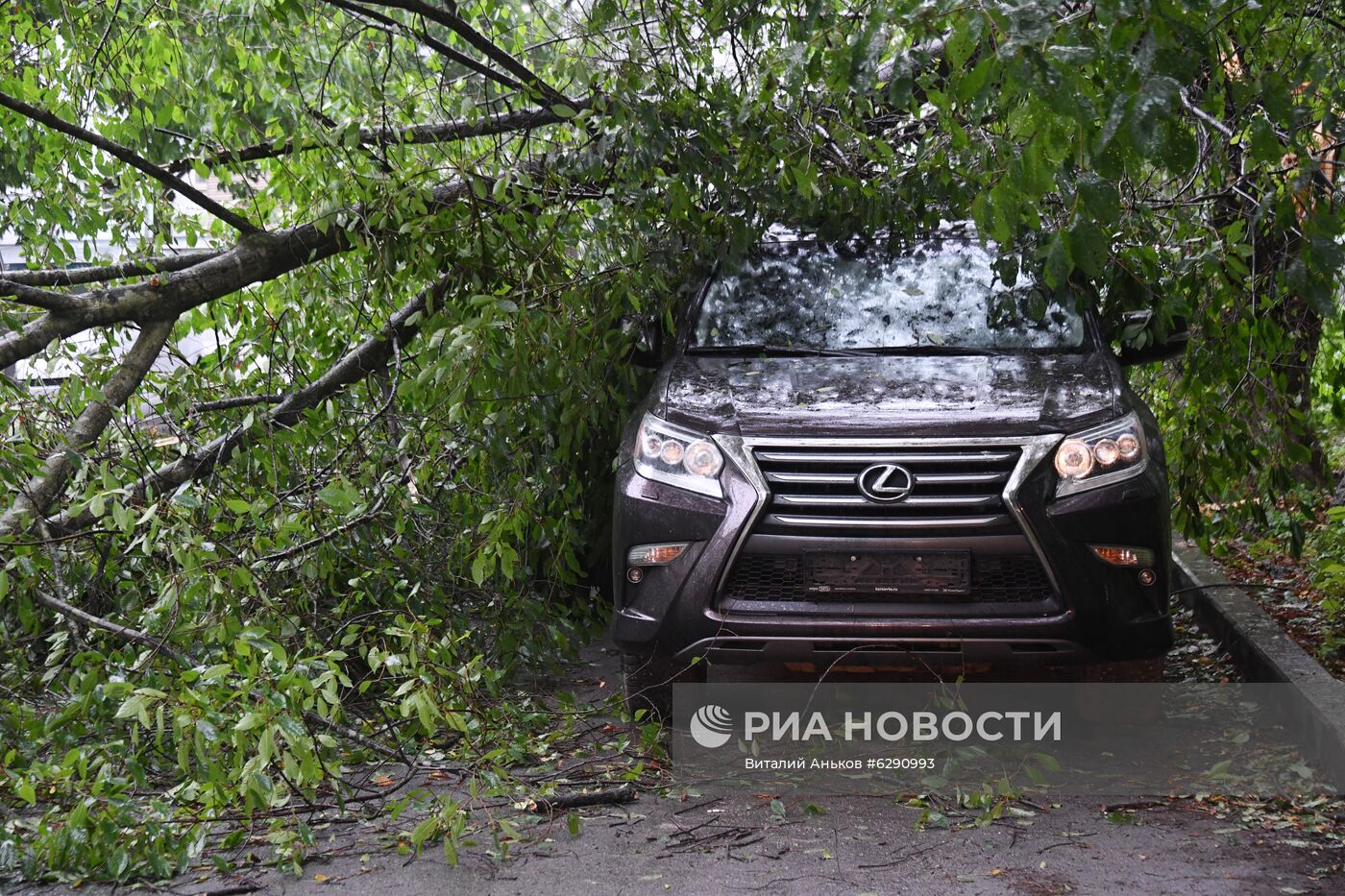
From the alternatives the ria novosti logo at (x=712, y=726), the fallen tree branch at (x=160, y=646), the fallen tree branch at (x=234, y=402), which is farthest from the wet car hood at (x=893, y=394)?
the fallen tree branch at (x=234, y=402)

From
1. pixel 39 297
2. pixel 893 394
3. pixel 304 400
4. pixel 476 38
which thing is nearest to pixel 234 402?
pixel 304 400

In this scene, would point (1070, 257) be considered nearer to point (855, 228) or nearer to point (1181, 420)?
point (855, 228)

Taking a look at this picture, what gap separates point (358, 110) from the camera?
598 cm

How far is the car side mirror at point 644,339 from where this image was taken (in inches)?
225

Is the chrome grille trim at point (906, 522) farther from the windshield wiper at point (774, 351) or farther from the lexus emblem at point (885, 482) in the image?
the windshield wiper at point (774, 351)

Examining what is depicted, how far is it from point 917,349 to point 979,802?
1.86 m

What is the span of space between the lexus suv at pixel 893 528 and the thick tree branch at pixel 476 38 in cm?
178

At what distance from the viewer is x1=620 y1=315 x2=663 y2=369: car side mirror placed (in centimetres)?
572

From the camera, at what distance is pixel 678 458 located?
15.4ft

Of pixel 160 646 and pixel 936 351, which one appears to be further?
pixel 936 351

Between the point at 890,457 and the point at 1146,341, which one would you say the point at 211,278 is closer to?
the point at 890,457

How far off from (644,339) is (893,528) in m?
1.73

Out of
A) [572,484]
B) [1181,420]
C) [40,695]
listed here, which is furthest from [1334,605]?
[40,695]

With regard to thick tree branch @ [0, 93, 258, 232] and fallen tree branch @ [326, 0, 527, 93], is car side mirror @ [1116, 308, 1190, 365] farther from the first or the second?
thick tree branch @ [0, 93, 258, 232]
